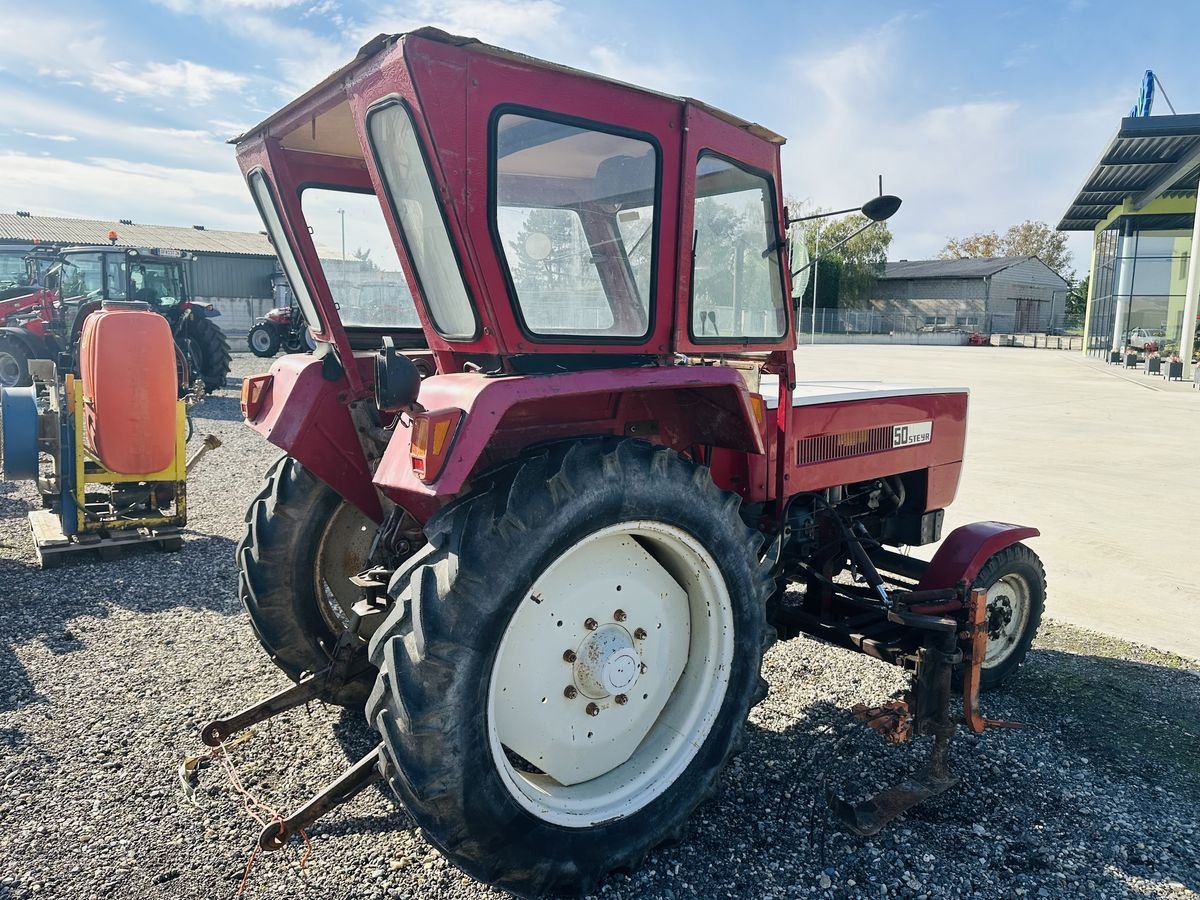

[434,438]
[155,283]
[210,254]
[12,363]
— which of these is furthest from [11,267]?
[210,254]

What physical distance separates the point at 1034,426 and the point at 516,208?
40.2ft

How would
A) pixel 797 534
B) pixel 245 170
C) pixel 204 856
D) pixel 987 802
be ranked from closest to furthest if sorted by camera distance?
1. pixel 204 856
2. pixel 987 802
3. pixel 245 170
4. pixel 797 534

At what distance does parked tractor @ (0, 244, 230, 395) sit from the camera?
15117 mm

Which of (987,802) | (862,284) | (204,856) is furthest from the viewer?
(862,284)

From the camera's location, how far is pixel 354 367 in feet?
10.2

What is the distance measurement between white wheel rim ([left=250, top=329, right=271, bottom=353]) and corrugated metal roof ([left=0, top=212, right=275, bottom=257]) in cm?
1773

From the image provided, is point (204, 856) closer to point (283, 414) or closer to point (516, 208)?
point (283, 414)

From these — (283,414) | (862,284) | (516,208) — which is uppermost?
(862,284)

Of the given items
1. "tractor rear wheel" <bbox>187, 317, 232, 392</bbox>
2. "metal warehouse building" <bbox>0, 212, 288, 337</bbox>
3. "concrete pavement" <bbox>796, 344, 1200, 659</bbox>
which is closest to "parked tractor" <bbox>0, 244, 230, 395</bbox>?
"tractor rear wheel" <bbox>187, 317, 232, 392</bbox>

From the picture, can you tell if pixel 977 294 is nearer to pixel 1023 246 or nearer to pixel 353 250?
pixel 1023 246

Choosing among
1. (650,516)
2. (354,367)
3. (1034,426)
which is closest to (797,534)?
(650,516)

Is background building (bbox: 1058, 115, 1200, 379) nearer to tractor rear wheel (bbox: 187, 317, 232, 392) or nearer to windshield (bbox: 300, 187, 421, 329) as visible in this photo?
tractor rear wheel (bbox: 187, 317, 232, 392)

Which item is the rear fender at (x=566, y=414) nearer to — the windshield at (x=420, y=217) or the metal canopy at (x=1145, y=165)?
the windshield at (x=420, y=217)

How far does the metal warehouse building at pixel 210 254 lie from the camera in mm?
37438
